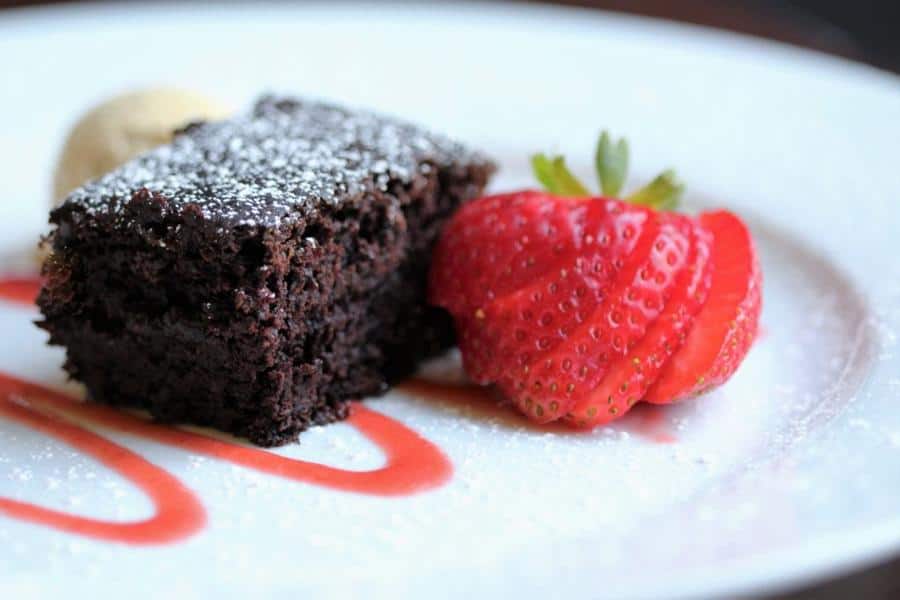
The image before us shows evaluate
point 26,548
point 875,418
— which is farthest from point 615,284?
point 26,548

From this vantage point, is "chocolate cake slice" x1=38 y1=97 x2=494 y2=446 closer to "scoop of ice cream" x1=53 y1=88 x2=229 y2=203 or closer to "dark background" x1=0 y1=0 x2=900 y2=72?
"scoop of ice cream" x1=53 y1=88 x2=229 y2=203

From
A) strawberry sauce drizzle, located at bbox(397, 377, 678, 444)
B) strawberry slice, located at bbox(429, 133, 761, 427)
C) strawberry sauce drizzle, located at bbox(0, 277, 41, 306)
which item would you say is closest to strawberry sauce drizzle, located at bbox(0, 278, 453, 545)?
strawberry sauce drizzle, located at bbox(397, 377, 678, 444)

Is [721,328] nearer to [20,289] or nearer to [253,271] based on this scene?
[253,271]

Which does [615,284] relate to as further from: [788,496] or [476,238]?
[788,496]

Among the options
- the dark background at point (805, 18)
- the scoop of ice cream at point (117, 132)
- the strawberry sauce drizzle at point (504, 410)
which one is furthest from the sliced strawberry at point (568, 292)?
the dark background at point (805, 18)

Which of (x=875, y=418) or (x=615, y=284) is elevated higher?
(x=615, y=284)

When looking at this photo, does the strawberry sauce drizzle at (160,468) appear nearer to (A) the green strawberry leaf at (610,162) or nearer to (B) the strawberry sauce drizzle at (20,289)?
(B) the strawberry sauce drizzle at (20,289)
